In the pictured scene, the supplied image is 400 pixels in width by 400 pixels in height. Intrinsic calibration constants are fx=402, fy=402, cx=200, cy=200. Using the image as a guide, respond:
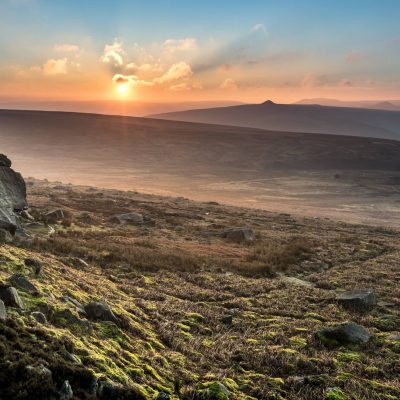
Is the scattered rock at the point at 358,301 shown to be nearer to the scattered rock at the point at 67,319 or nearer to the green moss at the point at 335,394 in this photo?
the green moss at the point at 335,394

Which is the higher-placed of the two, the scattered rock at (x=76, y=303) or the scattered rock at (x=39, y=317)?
the scattered rock at (x=39, y=317)

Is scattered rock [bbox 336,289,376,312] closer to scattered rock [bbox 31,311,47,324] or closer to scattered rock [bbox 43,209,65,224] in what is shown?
scattered rock [bbox 31,311,47,324]

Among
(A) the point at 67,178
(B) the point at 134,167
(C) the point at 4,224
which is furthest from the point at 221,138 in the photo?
(C) the point at 4,224

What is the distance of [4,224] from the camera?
18141 mm

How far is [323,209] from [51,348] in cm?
7900

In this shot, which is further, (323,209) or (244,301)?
(323,209)

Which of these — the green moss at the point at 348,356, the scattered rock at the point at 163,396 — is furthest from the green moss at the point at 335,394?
the scattered rock at the point at 163,396

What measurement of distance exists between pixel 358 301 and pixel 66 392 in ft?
45.7

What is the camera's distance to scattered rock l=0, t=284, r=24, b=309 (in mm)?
8930

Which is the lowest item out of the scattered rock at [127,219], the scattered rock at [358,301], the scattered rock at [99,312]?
the scattered rock at [127,219]

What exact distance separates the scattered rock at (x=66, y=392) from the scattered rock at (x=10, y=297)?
3080 mm

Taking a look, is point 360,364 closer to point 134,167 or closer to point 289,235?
point 289,235

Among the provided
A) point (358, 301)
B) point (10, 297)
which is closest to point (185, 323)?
point (10, 297)

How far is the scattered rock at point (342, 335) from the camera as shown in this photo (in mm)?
12961
